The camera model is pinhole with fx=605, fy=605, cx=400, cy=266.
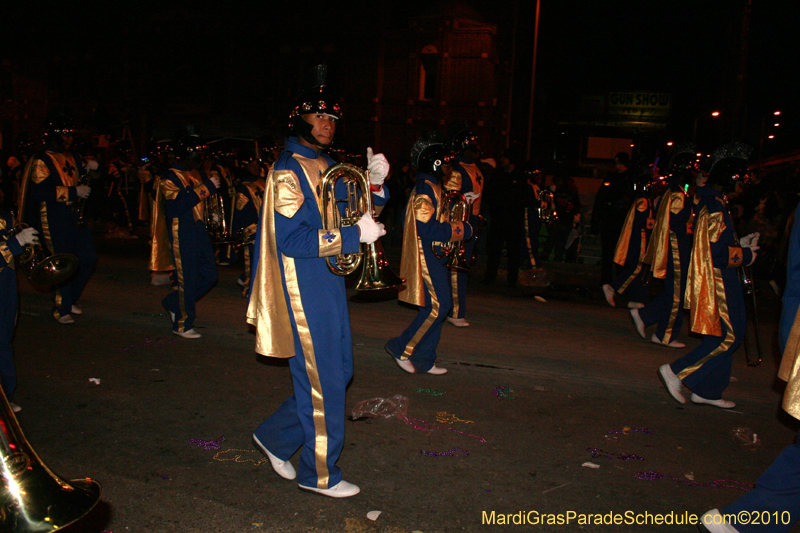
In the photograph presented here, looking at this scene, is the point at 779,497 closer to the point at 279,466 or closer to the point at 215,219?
the point at 279,466

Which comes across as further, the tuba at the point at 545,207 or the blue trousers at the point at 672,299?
the tuba at the point at 545,207

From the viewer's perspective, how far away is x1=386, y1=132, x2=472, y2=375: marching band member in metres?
5.43

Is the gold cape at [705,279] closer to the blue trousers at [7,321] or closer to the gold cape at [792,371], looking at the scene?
the gold cape at [792,371]

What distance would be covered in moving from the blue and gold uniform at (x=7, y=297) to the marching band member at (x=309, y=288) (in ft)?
6.52

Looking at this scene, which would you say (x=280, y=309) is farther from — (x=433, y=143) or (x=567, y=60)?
(x=567, y=60)

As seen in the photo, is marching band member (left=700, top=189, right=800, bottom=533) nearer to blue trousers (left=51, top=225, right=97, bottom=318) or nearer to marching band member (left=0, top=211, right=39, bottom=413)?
marching band member (left=0, top=211, right=39, bottom=413)

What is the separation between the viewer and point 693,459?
13.3 feet

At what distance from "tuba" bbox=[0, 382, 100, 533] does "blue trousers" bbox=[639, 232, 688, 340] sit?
6.02m

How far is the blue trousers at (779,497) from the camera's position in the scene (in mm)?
2717

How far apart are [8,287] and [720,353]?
5.38m

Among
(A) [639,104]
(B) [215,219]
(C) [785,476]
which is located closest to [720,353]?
(C) [785,476]

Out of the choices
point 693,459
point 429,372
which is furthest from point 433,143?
point 693,459

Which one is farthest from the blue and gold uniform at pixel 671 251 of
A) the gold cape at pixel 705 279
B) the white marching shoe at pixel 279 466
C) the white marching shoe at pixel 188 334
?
the white marching shoe at pixel 188 334

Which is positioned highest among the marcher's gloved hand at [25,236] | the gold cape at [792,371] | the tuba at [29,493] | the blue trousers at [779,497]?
the marcher's gloved hand at [25,236]
